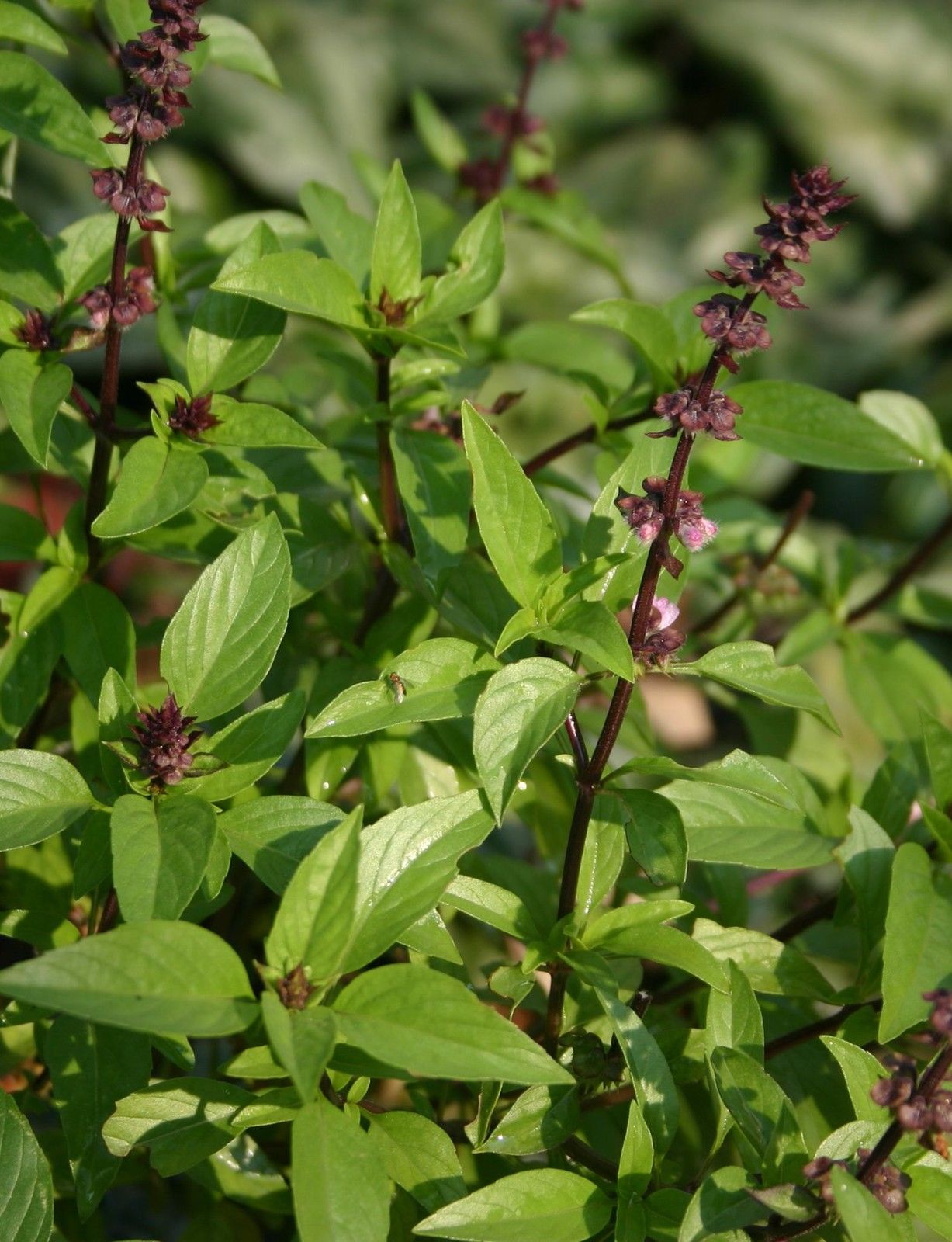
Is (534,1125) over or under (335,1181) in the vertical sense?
under

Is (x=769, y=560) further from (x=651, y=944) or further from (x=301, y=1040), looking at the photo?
(x=301, y=1040)

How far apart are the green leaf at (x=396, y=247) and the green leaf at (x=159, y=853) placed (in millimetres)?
510

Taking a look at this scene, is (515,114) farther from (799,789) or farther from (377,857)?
(377,857)

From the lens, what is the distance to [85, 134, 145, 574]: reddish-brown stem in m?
0.97

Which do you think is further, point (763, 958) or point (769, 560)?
point (769, 560)

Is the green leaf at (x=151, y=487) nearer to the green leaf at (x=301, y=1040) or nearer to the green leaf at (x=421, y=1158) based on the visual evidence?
the green leaf at (x=301, y=1040)

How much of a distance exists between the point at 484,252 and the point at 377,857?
0.60m

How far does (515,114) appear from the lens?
1675 mm

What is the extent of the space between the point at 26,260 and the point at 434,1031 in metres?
0.77

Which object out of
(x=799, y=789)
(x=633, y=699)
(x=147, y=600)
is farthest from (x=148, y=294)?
(x=147, y=600)

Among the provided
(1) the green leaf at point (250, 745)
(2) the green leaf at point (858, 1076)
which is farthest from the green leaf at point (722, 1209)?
(1) the green leaf at point (250, 745)

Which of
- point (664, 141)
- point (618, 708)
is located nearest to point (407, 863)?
point (618, 708)

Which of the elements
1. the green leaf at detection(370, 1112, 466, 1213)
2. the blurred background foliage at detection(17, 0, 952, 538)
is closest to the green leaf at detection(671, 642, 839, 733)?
the green leaf at detection(370, 1112, 466, 1213)

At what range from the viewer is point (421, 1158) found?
940mm
